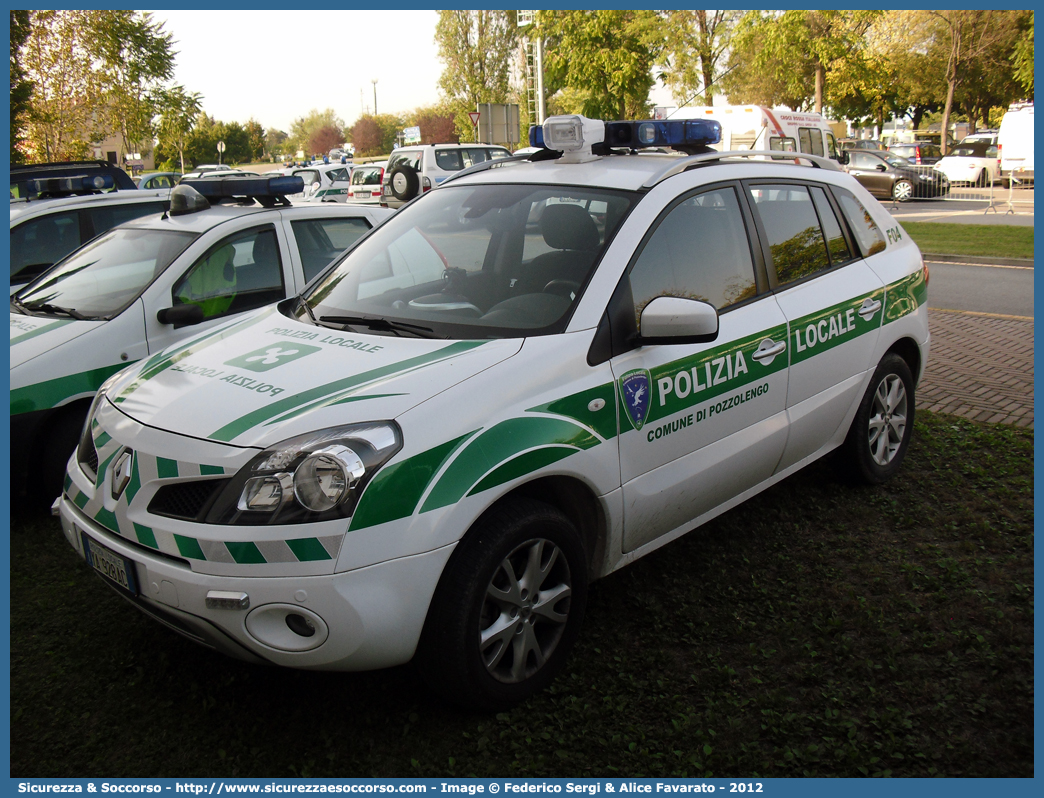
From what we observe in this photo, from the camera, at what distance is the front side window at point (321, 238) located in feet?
19.2

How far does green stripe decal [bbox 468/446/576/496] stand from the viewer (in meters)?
2.76

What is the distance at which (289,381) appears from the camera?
2990 millimetres

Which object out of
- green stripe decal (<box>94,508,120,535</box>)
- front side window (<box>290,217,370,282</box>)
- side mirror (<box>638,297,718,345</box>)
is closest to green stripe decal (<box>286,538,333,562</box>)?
green stripe decal (<box>94,508,120,535</box>)

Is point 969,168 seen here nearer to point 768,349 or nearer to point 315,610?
point 768,349

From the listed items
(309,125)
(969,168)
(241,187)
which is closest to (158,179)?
(241,187)

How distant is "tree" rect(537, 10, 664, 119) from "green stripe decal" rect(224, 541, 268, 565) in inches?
1091

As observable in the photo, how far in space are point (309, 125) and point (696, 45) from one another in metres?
115

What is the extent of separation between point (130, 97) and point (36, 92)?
319 centimetres

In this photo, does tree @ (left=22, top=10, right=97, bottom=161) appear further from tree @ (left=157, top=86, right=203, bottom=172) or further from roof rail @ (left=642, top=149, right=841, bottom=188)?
roof rail @ (left=642, top=149, right=841, bottom=188)

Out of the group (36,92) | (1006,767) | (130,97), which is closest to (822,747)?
(1006,767)

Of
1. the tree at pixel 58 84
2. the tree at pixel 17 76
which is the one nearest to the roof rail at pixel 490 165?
the tree at pixel 17 76

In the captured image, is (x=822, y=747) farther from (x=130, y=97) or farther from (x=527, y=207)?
(x=130, y=97)

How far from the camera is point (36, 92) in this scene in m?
23.1

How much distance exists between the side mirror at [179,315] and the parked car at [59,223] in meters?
2.30
